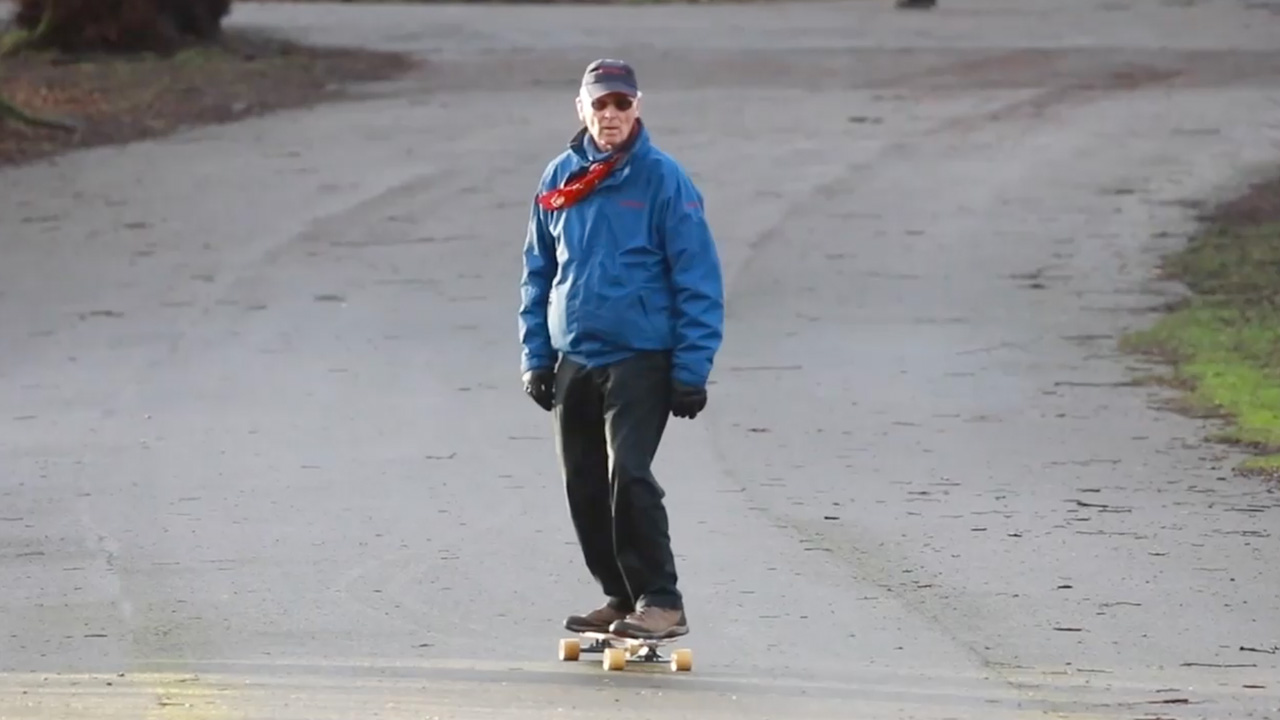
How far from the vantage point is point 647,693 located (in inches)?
278

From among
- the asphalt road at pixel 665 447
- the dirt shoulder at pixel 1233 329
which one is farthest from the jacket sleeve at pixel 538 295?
the dirt shoulder at pixel 1233 329

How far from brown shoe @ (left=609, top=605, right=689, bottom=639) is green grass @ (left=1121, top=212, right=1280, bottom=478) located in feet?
14.8

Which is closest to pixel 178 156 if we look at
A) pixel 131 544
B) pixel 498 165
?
pixel 498 165

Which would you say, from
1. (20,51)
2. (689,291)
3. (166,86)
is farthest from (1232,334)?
(20,51)

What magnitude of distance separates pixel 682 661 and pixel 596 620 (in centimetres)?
A: 41

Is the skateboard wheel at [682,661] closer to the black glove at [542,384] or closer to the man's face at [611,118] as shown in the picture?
the black glove at [542,384]

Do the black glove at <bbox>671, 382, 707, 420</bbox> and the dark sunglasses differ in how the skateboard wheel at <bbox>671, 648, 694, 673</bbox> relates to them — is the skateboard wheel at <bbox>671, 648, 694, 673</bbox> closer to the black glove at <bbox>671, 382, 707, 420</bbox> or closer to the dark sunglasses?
the black glove at <bbox>671, 382, 707, 420</bbox>

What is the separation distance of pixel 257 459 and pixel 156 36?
906 inches

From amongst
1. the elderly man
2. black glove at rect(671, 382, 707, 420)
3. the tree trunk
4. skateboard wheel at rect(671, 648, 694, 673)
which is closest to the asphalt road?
skateboard wheel at rect(671, 648, 694, 673)

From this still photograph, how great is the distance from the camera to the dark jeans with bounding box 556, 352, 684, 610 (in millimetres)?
→ 7258

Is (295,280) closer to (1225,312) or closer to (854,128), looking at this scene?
(1225,312)

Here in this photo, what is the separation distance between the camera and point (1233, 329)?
15555 millimetres

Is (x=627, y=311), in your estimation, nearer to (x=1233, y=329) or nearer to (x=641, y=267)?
(x=641, y=267)

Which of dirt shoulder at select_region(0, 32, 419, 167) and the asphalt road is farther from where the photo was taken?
dirt shoulder at select_region(0, 32, 419, 167)
